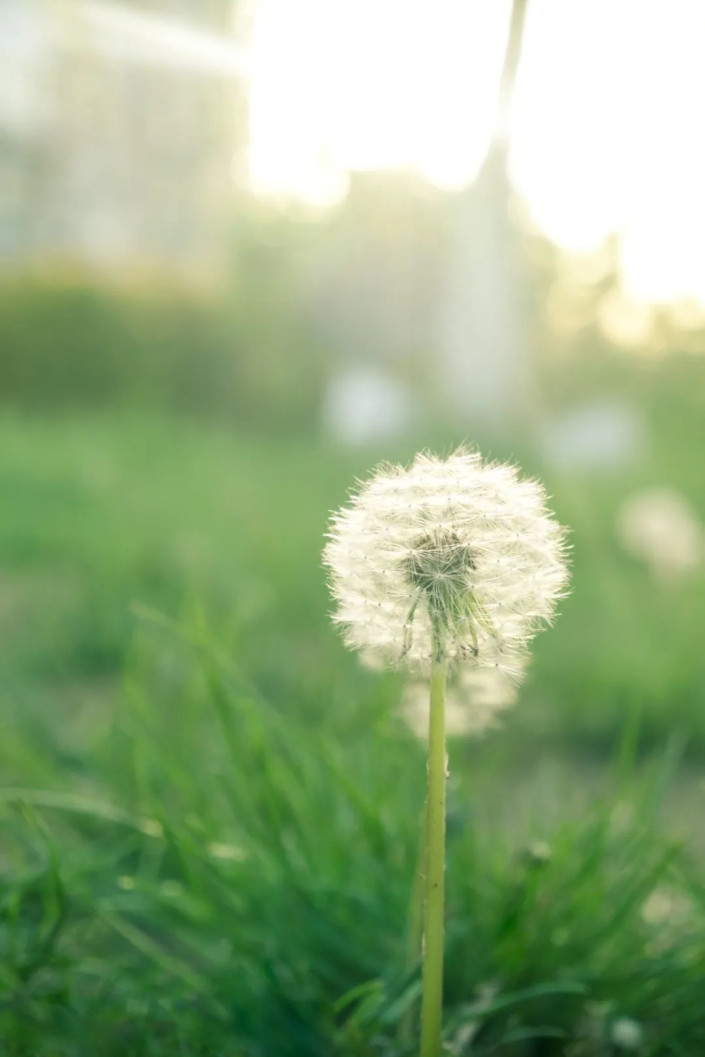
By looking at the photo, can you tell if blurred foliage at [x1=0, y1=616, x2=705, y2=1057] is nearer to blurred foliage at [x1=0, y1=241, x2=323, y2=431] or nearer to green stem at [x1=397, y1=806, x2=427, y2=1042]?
green stem at [x1=397, y1=806, x2=427, y2=1042]

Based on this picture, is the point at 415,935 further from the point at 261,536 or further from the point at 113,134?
the point at 113,134

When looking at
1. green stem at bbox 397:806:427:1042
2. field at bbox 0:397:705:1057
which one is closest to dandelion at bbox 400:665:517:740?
field at bbox 0:397:705:1057

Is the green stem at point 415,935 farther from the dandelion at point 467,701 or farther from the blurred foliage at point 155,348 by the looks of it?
the blurred foliage at point 155,348

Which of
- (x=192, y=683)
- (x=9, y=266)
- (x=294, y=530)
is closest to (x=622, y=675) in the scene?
(x=192, y=683)

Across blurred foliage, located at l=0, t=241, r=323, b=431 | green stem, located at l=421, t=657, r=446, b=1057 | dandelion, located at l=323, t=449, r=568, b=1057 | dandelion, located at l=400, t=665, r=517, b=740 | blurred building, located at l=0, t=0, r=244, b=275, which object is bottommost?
green stem, located at l=421, t=657, r=446, b=1057

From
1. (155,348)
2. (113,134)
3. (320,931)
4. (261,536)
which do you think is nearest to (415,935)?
(320,931)

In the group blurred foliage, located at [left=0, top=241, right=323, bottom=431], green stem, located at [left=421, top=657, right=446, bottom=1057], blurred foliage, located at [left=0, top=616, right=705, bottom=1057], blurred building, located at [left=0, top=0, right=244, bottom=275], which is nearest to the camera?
green stem, located at [left=421, top=657, right=446, bottom=1057]
